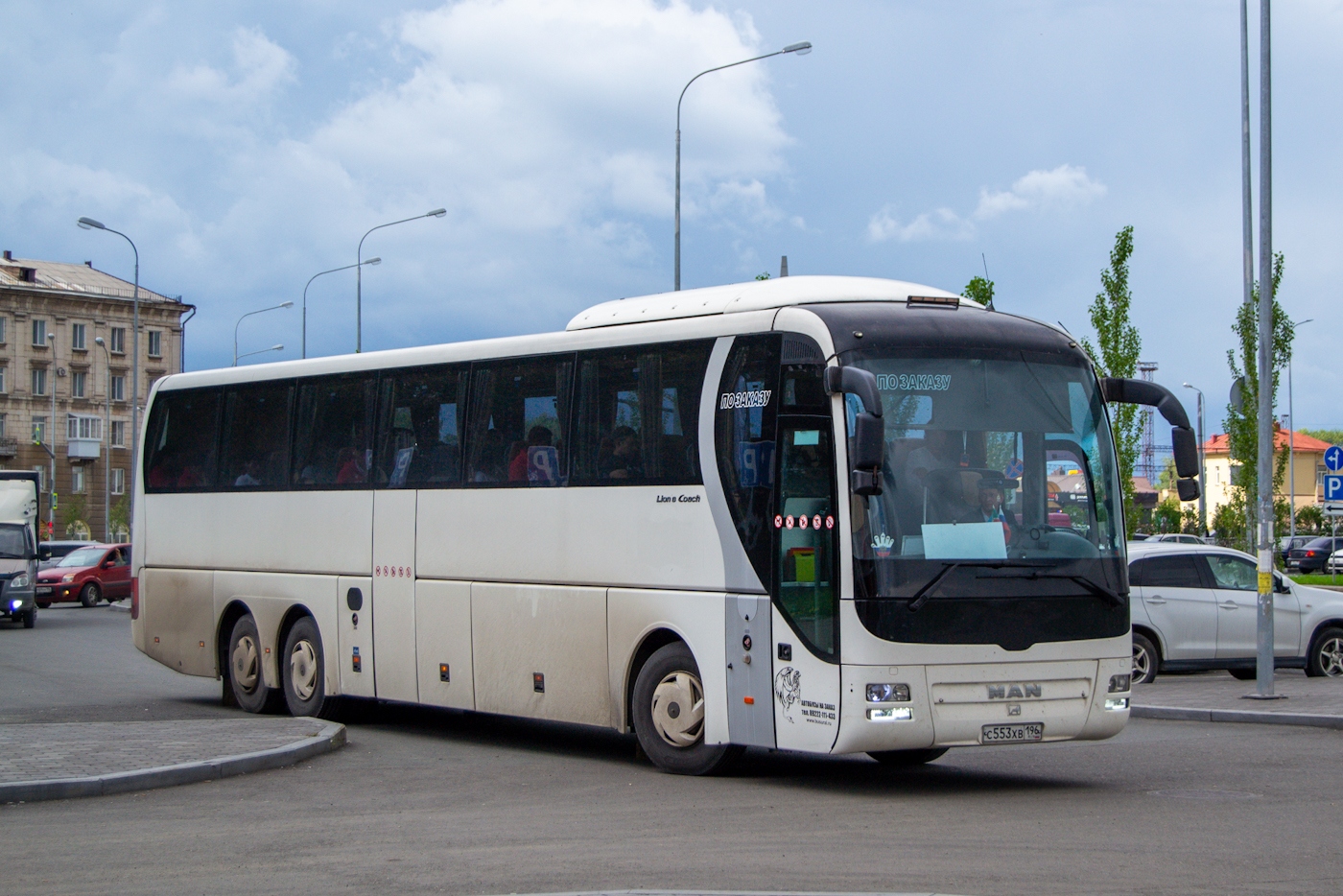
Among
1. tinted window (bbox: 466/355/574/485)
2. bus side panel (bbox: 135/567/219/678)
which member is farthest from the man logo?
bus side panel (bbox: 135/567/219/678)

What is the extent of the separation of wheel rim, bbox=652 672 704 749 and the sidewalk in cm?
671

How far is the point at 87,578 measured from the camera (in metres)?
44.0

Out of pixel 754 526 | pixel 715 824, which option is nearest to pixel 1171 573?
pixel 754 526

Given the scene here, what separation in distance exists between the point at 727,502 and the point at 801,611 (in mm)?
1016

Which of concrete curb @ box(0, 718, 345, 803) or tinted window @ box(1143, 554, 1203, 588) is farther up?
tinted window @ box(1143, 554, 1203, 588)

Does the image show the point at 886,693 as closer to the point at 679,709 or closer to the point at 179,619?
the point at 679,709

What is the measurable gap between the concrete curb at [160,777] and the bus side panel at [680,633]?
2495 millimetres

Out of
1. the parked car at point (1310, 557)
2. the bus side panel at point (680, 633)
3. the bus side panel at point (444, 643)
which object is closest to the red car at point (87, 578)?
the bus side panel at point (444, 643)

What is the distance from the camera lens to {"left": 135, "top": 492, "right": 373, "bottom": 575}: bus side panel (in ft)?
49.9

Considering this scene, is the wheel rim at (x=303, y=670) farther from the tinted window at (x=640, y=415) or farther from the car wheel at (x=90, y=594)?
the car wheel at (x=90, y=594)

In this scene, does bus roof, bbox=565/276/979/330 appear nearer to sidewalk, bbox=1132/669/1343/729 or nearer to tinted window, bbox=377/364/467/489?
tinted window, bbox=377/364/467/489

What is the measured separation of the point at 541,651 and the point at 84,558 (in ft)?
116

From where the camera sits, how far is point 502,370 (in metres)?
13.7

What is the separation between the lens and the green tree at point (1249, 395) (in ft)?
85.0
